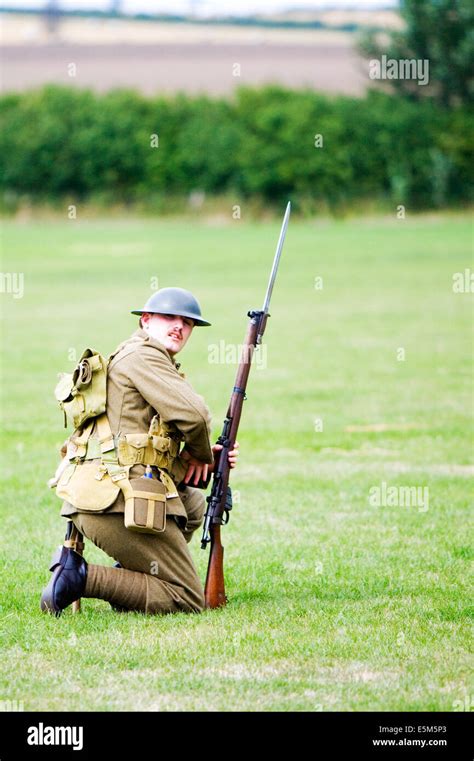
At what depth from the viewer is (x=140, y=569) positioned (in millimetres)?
7098

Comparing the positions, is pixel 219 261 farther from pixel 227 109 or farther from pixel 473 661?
pixel 473 661

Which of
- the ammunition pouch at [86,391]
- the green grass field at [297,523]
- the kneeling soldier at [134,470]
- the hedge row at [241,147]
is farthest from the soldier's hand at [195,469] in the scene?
the hedge row at [241,147]

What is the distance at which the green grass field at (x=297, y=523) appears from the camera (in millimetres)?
6043

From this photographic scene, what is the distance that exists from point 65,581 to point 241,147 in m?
49.8

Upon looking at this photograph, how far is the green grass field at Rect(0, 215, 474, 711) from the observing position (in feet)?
19.8

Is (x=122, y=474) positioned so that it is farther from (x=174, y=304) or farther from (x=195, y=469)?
(x=174, y=304)

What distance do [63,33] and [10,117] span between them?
24502 millimetres

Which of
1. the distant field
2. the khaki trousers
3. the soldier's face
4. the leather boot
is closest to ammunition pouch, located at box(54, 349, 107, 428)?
the soldier's face

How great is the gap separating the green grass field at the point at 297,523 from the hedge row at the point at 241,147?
1017 inches

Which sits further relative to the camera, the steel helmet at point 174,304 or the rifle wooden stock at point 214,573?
the rifle wooden stock at point 214,573

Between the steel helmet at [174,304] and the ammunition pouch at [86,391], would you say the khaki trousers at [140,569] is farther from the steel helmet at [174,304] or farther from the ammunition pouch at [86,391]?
the steel helmet at [174,304]

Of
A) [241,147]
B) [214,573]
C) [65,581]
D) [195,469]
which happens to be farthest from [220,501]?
[241,147]

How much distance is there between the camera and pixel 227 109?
191ft
